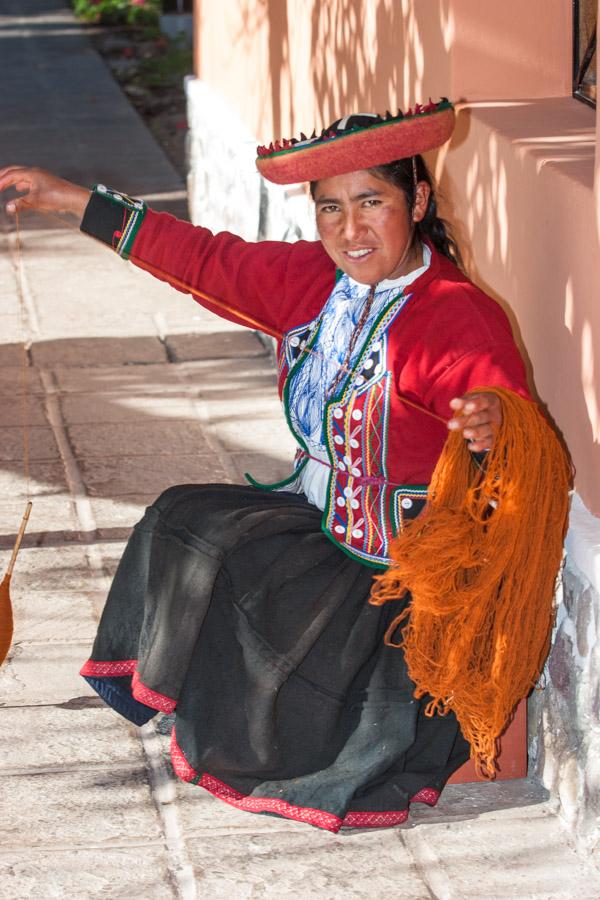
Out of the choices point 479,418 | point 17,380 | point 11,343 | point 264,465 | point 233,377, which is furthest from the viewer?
point 11,343

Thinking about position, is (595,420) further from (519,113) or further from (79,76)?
(79,76)

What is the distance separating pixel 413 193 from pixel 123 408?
311cm

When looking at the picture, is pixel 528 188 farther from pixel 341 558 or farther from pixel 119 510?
pixel 119 510

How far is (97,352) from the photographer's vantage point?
701 centimetres

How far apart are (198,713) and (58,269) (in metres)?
5.58

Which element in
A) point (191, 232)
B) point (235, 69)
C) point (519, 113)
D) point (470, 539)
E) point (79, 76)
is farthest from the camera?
point (79, 76)

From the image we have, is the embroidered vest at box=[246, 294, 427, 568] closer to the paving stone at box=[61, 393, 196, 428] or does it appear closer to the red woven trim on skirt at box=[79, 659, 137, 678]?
the red woven trim on skirt at box=[79, 659, 137, 678]

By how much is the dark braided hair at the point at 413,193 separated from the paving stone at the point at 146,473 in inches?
84.5

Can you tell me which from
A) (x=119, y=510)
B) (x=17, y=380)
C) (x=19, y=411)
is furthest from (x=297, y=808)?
(x=17, y=380)

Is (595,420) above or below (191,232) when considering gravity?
below

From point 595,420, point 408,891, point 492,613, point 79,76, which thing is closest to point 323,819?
point 408,891

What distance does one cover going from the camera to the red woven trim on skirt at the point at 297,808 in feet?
10.8

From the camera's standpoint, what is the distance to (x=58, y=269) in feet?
28.1

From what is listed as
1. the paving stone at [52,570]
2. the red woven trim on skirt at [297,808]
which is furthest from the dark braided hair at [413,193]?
the paving stone at [52,570]
